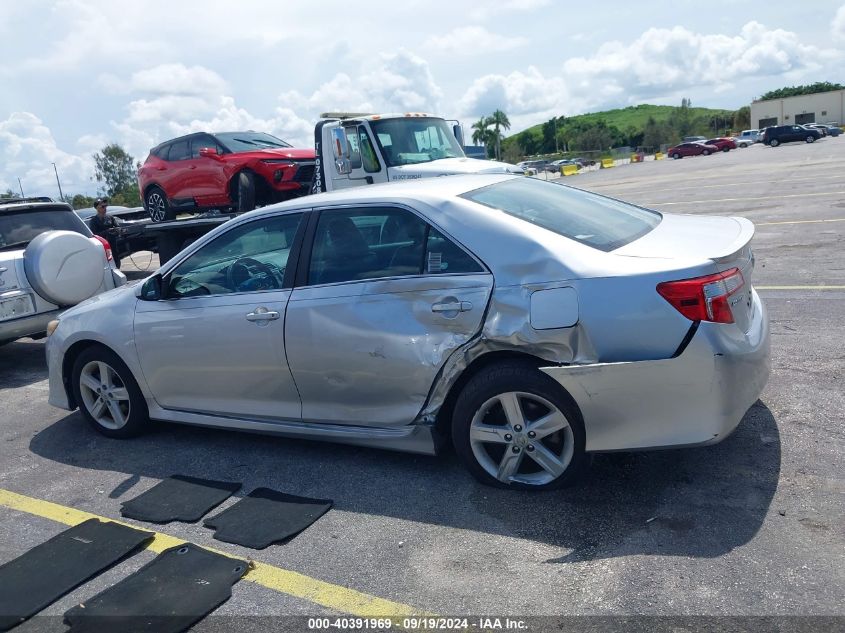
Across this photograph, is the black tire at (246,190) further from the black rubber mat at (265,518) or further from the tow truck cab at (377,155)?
the black rubber mat at (265,518)

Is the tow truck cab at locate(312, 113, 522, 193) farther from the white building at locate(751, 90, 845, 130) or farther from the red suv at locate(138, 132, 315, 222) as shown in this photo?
the white building at locate(751, 90, 845, 130)

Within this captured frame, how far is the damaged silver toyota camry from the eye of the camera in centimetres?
348

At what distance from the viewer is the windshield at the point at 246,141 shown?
11125 millimetres

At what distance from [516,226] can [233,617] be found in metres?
2.28

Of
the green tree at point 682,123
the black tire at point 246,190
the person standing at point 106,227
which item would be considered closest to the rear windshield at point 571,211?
the black tire at point 246,190

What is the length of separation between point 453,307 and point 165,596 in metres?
1.90

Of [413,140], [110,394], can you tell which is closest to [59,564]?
[110,394]

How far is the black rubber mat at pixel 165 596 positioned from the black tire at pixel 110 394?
5.87 feet

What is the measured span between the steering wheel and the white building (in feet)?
360

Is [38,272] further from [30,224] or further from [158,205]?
[158,205]

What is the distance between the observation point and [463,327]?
12.6 feet

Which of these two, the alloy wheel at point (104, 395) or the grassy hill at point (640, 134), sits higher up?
the grassy hill at point (640, 134)

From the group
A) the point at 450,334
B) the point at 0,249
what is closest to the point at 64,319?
the point at 0,249

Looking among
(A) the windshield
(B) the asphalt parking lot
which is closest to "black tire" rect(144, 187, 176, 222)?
(A) the windshield
